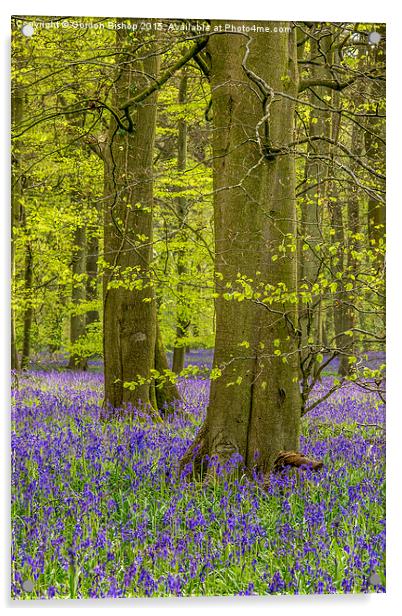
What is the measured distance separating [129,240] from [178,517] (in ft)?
6.39

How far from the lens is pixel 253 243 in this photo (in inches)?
178

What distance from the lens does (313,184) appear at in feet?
17.1

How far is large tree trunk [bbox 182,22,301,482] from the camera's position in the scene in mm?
4512

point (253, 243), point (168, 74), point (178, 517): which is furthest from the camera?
point (168, 74)

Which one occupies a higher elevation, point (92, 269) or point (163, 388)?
point (92, 269)

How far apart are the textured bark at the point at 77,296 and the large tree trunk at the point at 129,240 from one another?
200mm

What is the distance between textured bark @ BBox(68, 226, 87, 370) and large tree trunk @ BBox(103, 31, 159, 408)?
0.20 m

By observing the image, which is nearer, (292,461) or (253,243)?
(253,243)

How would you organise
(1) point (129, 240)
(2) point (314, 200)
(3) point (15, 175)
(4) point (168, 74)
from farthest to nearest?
1. (2) point (314, 200)
2. (1) point (129, 240)
3. (4) point (168, 74)
4. (3) point (15, 175)

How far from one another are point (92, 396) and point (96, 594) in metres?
2.11

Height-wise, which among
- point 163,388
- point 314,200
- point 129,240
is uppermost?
point 314,200

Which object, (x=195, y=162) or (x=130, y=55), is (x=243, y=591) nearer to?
(x=195, y=162)
